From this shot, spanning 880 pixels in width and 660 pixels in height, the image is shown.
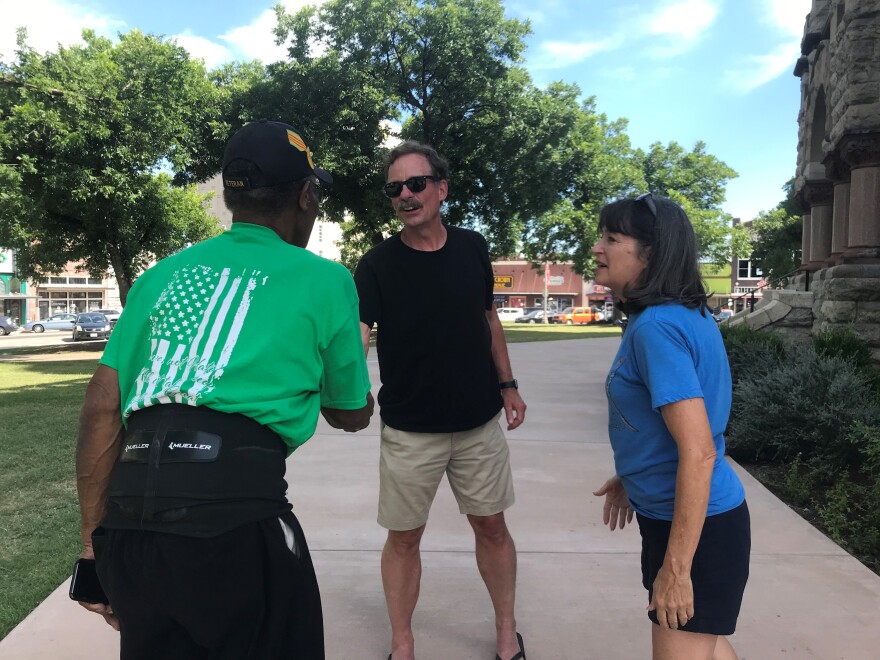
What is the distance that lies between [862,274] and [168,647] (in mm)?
8423

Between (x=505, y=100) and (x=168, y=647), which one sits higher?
(x=505, y=100)

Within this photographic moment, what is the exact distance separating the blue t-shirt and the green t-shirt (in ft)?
2.38

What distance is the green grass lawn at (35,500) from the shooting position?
3.46 metres

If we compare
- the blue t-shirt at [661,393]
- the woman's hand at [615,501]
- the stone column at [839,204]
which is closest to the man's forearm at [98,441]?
the blue t-shirt at [661,393]

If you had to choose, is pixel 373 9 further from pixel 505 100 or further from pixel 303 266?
pixel 303 266

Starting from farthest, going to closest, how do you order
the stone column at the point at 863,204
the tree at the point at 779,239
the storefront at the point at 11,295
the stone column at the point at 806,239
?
the storefront at the point at 11,295
the tree at the point at 779,239
the stone column at the point at 806,239
the stone column at the point at 863,204

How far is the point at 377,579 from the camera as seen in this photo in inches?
138

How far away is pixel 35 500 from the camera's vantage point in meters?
4.88

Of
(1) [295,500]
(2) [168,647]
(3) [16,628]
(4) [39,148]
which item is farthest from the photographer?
(4) [39,148]

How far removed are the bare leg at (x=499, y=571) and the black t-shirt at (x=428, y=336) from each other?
44 centimetres

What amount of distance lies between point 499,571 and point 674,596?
1217mm

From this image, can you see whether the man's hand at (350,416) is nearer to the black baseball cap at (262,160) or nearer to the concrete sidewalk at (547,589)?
the black baseball cap at (262,160)

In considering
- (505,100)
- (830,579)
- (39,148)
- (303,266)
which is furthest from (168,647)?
(505,100)

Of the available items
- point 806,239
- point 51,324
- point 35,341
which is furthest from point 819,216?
point 51,324
